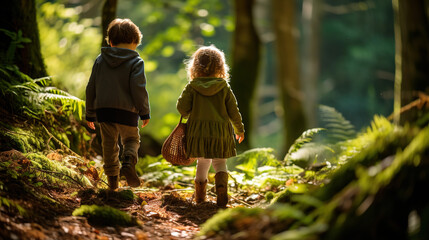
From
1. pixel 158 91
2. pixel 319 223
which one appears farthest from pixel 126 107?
pixel 158 91

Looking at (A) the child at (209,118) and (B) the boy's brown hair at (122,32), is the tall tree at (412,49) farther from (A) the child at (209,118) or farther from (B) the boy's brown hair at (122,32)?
(B) the boy's brown hair at (122,32)

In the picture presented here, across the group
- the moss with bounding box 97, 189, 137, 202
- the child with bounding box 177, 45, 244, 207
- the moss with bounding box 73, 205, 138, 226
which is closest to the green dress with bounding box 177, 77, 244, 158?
the child with bounding box 177, 45, 244, 207

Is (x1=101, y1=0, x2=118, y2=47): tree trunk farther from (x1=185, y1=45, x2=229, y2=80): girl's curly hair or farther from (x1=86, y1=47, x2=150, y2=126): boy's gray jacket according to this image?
(x1=185, y1=45, x2=229, y2=80): girl's curly hair

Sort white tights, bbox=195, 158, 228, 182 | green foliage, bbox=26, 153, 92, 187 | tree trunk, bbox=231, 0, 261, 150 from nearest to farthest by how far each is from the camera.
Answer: green foliage, bbox=26, 153, 92, 187
white tights, bbox=195, 158, 228, 182
tree trunk, bbox=231, 0, 261, 150

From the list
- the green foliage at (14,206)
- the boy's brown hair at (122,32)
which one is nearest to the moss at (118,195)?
the green foliage at (14,206)

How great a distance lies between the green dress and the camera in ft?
12.8

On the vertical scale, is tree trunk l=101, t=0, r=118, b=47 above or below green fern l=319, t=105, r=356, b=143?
above

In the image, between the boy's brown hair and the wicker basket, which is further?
the wicker basket

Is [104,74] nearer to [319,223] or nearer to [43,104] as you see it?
[43,104]

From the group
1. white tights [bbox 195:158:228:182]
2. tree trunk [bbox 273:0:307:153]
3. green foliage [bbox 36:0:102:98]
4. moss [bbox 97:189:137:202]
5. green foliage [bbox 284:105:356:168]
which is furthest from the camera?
tree trunk [bbox 273:0:307:153]

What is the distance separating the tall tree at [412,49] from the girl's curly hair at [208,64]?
2.78 metres

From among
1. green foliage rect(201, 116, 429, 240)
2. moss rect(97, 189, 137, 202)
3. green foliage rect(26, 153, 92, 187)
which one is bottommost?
moss rect(97, 189, 137, 202)

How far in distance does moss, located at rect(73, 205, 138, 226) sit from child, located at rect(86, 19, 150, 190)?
3.24ft

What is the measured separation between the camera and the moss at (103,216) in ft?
8.79
